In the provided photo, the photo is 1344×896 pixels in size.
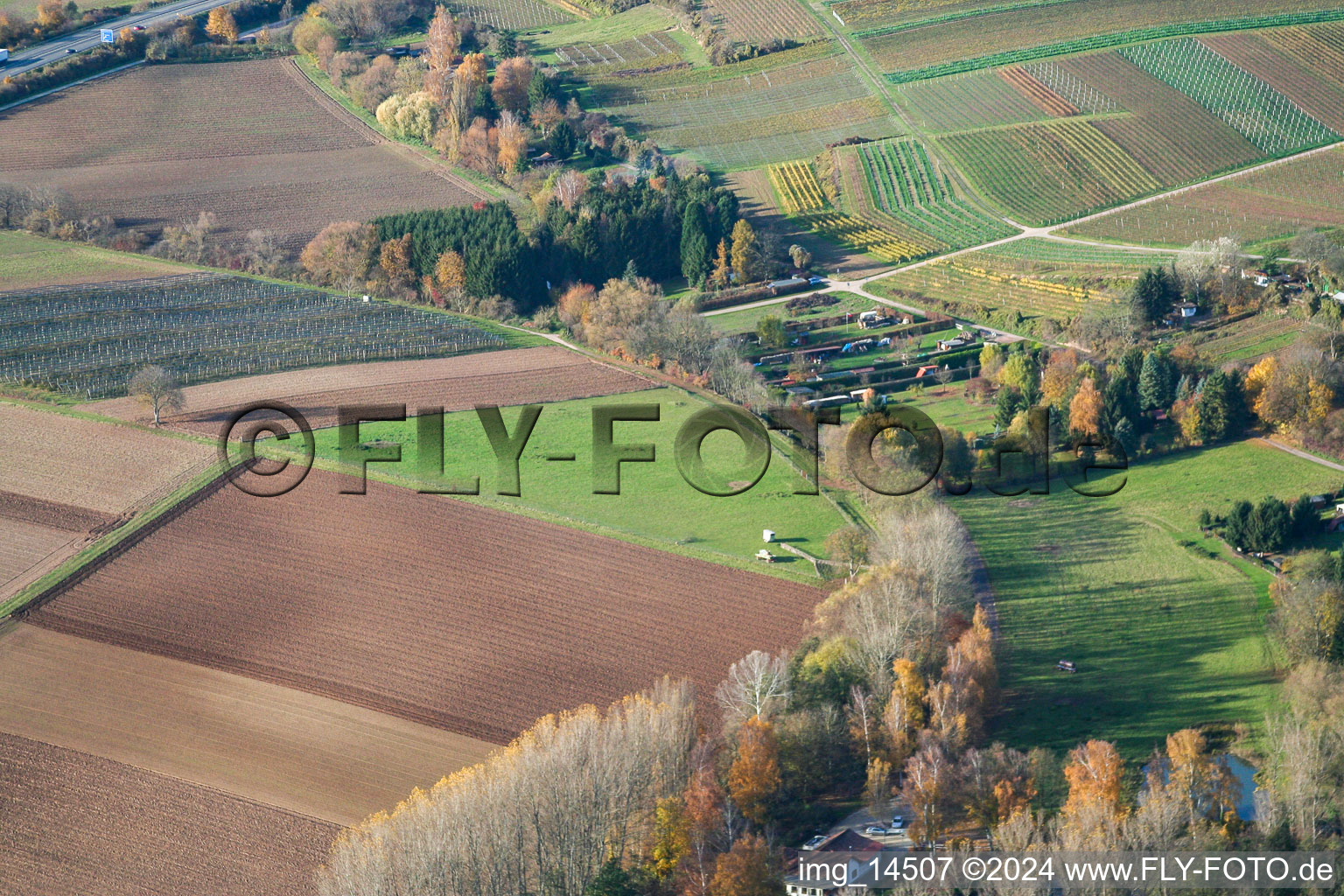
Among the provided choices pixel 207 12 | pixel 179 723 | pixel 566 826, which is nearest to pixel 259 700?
pixel 179 723

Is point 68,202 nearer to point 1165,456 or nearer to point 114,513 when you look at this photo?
point 114,513

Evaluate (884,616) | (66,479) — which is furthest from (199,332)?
(884,616)

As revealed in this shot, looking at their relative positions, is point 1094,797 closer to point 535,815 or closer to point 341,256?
point 535,815

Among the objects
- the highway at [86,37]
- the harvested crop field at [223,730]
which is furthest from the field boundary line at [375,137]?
the harvested crop field at [223,730]

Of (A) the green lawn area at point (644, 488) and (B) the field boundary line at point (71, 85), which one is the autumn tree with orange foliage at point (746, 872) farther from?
(B) the field boundary line at point (71, 85)

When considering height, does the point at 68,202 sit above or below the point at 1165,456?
above

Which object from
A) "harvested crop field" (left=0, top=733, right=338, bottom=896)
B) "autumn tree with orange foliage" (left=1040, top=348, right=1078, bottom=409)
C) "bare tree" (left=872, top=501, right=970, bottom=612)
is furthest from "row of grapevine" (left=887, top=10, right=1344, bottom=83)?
"harvested crop field" (left=0, top=733, right=338, bottom=896)
